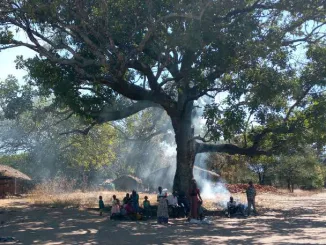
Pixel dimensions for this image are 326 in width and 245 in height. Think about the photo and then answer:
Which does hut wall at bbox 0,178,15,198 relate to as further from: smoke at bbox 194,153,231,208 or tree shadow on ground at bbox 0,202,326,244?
tree shadow on ground at bbox 0,202,326,244

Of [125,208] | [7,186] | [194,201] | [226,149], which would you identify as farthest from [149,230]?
[7,186]

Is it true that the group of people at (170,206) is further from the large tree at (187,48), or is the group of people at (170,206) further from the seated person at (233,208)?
the large tree at (187,48)

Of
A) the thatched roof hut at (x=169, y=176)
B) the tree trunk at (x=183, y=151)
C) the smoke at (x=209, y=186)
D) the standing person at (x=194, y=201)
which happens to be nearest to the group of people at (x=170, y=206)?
the standing person at (x=194, y=201)

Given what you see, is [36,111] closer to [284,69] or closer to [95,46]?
[95,46]

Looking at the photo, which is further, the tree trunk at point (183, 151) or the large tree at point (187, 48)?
the tree trunk at point (183, 151)

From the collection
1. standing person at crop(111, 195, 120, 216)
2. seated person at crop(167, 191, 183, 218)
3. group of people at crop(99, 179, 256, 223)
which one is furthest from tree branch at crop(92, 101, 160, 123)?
standing person at crop(111, 195, 120, 216)

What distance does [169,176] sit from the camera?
40969 millimetres

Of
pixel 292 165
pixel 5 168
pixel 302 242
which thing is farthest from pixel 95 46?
pixel 292 165

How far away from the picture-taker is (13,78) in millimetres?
34844

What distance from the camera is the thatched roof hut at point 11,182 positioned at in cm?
3547

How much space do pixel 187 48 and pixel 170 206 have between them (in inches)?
265

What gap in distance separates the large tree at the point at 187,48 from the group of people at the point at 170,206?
2573 mm

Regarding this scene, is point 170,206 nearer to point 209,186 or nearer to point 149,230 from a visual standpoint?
point 149,230

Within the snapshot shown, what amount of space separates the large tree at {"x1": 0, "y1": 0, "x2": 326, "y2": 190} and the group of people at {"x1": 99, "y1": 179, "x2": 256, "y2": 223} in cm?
257
